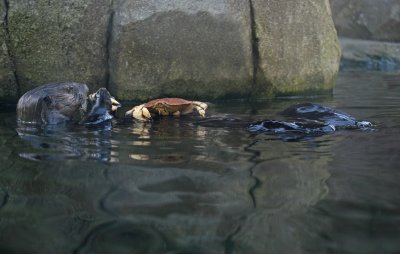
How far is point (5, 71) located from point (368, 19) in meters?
12.9

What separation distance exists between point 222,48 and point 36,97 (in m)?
2.46

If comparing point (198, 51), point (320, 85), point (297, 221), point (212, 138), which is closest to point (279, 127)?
point (212, 138)

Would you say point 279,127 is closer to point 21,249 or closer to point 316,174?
point 316,174

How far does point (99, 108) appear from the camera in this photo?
446 cm

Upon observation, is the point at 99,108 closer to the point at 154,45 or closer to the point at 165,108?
the point at 165,108

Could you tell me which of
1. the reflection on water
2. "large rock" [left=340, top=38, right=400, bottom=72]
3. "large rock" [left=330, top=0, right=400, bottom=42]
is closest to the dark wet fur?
the reflection on water

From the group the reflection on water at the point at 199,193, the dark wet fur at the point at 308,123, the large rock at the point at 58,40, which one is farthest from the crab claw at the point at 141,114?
the large rock at the point at 58,40

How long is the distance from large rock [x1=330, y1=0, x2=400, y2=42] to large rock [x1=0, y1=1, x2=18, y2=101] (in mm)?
12697

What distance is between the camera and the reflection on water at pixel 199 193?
5.74 ft

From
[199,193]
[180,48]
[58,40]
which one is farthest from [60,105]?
[199,193]

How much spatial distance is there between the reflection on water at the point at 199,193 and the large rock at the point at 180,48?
7.37 ft

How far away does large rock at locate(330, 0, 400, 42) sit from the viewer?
1555 centimetres

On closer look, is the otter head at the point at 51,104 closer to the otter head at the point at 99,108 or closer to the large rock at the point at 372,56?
the otter head at the point at 99,108

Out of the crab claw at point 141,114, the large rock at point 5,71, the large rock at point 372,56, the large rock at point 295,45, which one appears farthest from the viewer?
the large rock at point 372,56
